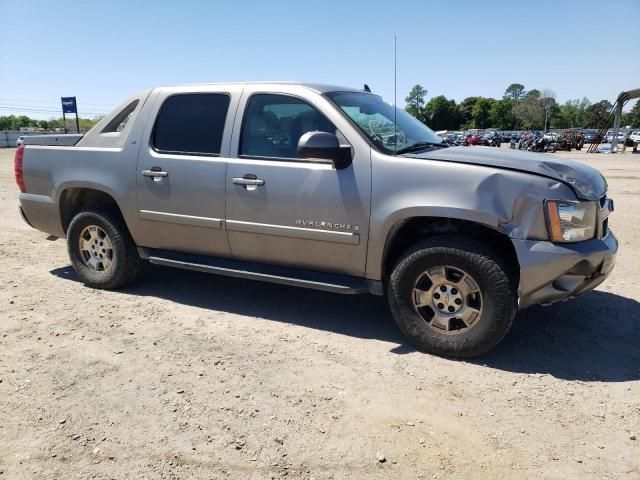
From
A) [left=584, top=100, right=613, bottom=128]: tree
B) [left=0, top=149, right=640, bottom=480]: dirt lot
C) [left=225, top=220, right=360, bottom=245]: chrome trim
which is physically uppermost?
[left=584, top=100, right=613, bottom=128]: tree

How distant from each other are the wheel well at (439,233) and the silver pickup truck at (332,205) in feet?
0.04

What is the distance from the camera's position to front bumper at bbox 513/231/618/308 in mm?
3312

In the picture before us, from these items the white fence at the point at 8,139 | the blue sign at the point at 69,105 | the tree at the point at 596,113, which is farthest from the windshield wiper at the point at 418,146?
the tree at the point at 596,113

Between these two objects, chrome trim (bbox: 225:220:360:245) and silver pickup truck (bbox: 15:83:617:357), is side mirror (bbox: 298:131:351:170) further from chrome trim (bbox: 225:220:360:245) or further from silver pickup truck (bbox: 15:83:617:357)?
chrome trim (bbox: 225:220:360:245)

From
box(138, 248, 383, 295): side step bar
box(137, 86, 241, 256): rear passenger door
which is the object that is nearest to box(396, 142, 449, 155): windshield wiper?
box(138, 248, 383, 295): side step bar

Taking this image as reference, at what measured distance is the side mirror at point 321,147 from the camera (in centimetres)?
365

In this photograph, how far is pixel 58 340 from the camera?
402 centimetres

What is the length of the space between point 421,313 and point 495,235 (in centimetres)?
75

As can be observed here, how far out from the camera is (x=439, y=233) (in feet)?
12.2

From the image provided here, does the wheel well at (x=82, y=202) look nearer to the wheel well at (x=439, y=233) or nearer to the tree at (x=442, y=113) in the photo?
the wheel well at (x=439, y=233)

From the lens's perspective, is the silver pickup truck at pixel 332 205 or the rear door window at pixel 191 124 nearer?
the silver pickup truck at pixel 332 205

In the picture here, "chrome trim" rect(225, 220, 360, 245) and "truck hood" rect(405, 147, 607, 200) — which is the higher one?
"truck hood" rect(405, 147, 607, 200)

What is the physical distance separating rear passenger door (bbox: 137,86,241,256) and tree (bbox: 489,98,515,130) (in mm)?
119899

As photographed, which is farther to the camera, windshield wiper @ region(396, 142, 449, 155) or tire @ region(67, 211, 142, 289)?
tire @ region(67, 211, 142, 289)
